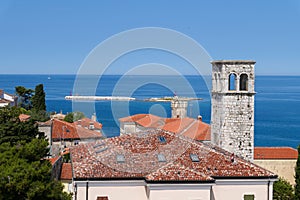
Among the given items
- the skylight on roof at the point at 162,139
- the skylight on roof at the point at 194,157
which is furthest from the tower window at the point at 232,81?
the skylight on roof at the point at 194,157

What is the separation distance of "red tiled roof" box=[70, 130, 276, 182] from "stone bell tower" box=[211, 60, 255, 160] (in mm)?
4105

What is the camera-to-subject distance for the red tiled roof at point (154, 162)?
15.4 meters

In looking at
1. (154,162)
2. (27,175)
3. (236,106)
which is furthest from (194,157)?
(27,175)

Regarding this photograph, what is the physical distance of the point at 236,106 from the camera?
2131cm

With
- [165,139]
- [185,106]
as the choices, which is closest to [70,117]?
[185,106]

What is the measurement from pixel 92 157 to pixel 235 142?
767 cm

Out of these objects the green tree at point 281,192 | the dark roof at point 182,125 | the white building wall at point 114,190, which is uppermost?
the dark roof at point 182,125

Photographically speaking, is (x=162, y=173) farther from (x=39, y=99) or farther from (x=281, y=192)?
(x=39, y=99)

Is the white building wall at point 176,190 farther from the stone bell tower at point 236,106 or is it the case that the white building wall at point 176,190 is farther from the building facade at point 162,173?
the stone bell tower at point 236,106

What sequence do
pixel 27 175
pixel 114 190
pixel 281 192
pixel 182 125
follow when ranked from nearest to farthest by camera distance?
1. pixel 27 175
2. pixel 114 190
3. pixel 281 192
4. pixel 182 125

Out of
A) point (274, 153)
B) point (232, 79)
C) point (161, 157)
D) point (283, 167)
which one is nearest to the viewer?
point (161, 157)

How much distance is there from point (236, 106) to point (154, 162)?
6.62m

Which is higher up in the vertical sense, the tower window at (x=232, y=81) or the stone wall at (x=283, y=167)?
the tower window at (x=232, y=81)

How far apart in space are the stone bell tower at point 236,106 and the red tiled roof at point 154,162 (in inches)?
162
